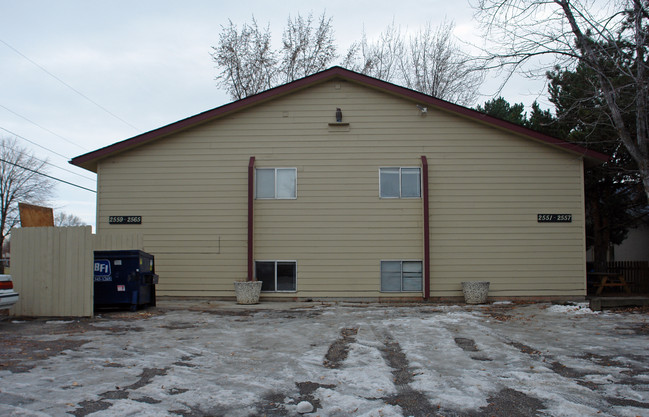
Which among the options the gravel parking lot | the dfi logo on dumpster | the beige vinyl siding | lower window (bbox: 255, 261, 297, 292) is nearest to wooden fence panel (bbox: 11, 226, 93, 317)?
the gravel parking lot

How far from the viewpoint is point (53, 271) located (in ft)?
35.1

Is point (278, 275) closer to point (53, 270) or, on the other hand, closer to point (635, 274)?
point (53, 270)

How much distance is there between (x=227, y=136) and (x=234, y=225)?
2678mm

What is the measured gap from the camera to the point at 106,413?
473cm

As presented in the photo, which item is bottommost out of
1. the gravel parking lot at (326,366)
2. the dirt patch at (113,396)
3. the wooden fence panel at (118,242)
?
the gravel parking lot at (326,366)

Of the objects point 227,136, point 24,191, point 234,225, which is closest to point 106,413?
point 234,225

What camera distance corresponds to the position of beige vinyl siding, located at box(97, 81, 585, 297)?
14.8m

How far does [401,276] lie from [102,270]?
7.98m

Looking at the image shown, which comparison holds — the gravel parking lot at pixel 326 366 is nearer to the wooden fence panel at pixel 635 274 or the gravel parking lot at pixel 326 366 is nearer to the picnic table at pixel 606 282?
the picnic table at pixel 606 282

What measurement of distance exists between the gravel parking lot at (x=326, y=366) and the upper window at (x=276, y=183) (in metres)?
4.92

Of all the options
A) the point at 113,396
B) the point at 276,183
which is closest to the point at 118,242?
the point at 276,183

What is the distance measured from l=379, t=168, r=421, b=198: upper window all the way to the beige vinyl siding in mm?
218

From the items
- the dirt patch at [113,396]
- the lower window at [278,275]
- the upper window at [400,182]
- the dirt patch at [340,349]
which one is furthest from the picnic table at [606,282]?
the dirt patch at [113,396]

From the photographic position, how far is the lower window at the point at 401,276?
1480cm
